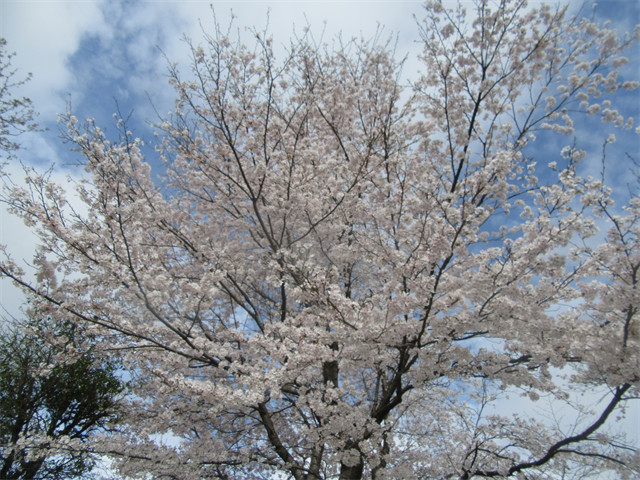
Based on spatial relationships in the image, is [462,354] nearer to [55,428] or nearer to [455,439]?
[455,439]

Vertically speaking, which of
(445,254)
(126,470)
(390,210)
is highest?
(390,210)

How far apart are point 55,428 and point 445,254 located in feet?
41.9

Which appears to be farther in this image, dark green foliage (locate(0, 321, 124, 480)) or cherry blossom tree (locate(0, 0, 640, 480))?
dark green foliage (locate(0, 321, 124, 480))

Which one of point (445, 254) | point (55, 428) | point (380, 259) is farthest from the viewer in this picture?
point (55, 428)

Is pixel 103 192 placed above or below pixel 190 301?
above

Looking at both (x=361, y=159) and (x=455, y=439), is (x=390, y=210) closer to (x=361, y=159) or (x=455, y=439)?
(x=361, y=159)

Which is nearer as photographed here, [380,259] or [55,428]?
[380,259]

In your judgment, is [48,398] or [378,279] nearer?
[378,279]

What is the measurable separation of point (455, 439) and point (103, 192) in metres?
9.25

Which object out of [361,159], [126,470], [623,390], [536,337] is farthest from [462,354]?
[126,470]

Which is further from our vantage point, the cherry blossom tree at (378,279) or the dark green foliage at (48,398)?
the dark green foliage at (48,398)

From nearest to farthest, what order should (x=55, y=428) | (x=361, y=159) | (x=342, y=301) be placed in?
(x=342, y=301), (x=361, y=159), (x=55, y=428)

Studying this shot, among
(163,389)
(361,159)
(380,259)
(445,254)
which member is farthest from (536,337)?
(163,389)

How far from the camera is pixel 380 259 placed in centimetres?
489
